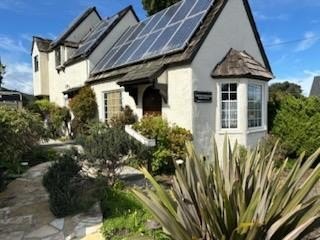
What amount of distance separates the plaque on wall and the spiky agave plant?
8639mm

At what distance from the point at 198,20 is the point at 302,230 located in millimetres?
11769

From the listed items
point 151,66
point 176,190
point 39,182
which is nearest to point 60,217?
point 39,182

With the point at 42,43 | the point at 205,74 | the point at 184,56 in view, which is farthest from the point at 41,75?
the point at 205,74

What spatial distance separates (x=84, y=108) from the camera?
18625mm

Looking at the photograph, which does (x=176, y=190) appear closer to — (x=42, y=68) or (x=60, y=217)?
(x=60, y=217)

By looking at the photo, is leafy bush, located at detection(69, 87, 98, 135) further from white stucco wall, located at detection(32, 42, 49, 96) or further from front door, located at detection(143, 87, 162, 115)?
white stucco wall, located at detection(32, 42, 49, 96)

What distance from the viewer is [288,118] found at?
606 inches

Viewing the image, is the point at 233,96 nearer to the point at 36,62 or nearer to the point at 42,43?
the point at 42,43

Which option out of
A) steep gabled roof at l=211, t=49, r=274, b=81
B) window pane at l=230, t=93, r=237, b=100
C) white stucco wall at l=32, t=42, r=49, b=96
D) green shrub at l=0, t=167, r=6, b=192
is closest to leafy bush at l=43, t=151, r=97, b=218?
green shrub at l=0, t=167, r=6, b=192

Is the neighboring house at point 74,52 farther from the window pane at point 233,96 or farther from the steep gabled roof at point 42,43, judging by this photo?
the window pane at point 233,96

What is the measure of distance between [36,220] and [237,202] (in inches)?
187

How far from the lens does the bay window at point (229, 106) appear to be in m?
14.0

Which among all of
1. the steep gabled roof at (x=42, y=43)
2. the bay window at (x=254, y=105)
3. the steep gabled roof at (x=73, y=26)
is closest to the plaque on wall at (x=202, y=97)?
the bay window at (x=254, y=105)

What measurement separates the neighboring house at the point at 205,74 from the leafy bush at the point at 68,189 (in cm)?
571
